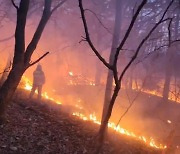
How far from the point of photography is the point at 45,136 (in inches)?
332

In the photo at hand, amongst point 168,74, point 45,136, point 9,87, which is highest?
point 168,74

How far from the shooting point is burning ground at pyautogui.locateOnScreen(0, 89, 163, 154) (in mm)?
7688

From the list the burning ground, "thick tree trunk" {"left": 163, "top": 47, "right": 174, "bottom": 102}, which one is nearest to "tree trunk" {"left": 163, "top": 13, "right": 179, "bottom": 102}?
"thick tree trunk" {"left": 163, "top": 47, "right": 174, "bottom": 102}

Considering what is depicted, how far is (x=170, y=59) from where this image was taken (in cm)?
2542

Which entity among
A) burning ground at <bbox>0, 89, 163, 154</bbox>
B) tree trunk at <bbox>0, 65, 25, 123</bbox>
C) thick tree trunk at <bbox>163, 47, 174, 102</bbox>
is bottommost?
burning ground at <bbox>0, 89, 163, 154</bbox>

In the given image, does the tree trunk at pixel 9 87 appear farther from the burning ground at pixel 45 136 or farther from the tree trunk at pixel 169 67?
the tree trunk at pixel 169 67

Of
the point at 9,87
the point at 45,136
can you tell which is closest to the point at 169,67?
the point at 45,136

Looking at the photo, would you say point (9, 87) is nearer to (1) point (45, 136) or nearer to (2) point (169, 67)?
(1) point (45, 136)

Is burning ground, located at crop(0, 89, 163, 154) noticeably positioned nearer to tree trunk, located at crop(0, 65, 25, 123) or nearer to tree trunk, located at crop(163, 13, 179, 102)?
tree trunk, located at crop(0, 65, 25, 123)

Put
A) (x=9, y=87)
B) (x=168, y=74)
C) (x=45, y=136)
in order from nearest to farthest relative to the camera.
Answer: (x=9, y=87), (x=45, y=136), (x=168, y=74)

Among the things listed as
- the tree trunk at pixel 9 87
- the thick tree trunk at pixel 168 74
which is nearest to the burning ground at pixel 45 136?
the tree trunk at pixel 9 87

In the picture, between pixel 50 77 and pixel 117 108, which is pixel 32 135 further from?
pixel 50 77

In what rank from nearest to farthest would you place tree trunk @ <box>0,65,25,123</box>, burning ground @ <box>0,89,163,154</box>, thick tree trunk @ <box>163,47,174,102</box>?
burning ground @ <box>0,89,163,154</box>, tree trunk @ <box>0,65,25,123</box>, thick tree trunk @ <box>163,47,174,102</box>

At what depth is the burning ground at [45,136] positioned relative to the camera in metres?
7.69
